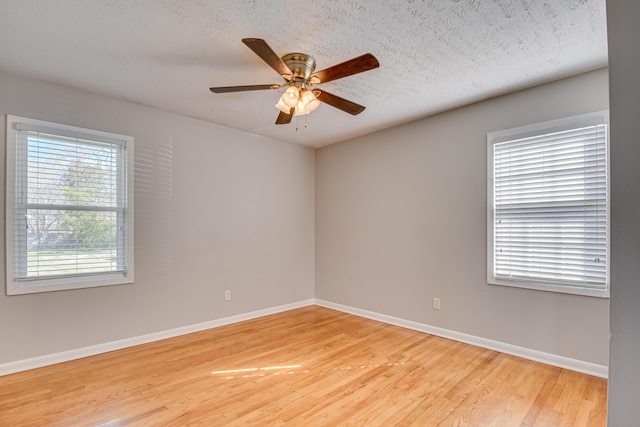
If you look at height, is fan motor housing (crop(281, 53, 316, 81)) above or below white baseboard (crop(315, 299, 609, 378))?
above

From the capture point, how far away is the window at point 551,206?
2.64 metres

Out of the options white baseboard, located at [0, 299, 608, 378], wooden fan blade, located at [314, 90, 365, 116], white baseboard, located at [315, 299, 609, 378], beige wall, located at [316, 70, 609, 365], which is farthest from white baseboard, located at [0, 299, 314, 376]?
wooden fan blade, located at [314, 90, 365, 116]

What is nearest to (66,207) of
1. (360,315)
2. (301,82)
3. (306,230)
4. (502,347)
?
(301,82)

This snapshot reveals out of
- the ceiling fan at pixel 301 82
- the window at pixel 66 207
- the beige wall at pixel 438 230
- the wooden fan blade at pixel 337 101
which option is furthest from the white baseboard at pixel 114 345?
the wooden fan blade at pixel 337 101

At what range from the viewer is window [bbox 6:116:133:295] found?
109 inches

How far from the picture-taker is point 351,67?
2068mm

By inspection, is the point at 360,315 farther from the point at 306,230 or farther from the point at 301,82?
the point at 301,82

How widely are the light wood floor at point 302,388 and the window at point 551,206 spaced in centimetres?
80

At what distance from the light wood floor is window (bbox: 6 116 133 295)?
82cm

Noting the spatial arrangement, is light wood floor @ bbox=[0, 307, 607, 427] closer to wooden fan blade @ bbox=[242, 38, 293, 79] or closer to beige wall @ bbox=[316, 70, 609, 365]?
beige wall @ bbox=[316, 70, 609, 365]

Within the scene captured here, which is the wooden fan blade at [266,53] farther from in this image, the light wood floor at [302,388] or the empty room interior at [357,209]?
the light wood floor at [302,388]

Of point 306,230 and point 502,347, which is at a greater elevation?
point 306,230

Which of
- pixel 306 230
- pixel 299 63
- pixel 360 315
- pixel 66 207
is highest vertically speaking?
pixel 299 63

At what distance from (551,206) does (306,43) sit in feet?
8.14
